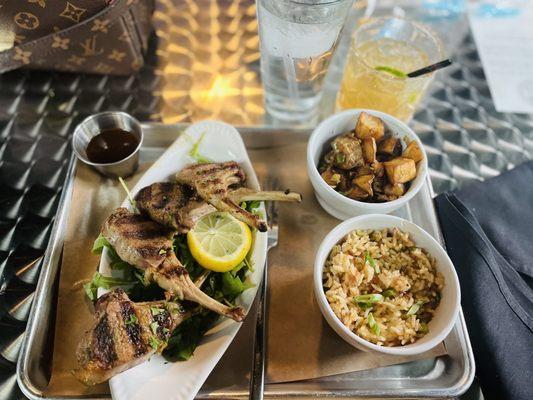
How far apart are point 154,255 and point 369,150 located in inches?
29.7

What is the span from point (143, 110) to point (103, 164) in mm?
488

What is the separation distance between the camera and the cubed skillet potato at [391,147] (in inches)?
55.9

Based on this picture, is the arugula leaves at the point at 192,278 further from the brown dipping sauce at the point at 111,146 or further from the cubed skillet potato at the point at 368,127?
the cubed skillet potato at the point at 368,127

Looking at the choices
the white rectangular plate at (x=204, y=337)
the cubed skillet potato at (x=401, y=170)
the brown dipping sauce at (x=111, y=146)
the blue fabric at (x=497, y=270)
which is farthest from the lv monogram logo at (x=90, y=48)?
the blue fabric at (x=497, y=270)

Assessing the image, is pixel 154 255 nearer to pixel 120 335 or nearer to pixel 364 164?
pixel 120 335

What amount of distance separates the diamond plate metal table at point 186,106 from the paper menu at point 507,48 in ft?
0.15

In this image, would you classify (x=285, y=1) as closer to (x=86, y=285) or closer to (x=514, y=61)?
(x=86, y=285)

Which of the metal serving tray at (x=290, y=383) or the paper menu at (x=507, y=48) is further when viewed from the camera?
the paper menu at (x=507, y=48)

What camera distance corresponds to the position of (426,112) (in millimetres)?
1865

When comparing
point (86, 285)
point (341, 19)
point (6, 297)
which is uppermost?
point (341, 19)

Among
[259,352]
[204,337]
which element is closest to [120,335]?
[204,337]

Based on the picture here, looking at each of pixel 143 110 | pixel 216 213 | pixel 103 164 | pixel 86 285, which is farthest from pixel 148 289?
pixel 143 110

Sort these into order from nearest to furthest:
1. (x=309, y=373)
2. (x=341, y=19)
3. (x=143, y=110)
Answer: (x=309, y=373)
(x=341, y=19)
(x=143, y=110)

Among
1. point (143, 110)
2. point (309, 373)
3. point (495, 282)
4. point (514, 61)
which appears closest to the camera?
point (309, 373)
